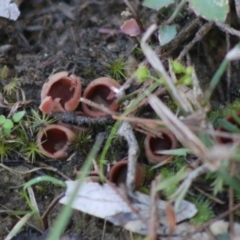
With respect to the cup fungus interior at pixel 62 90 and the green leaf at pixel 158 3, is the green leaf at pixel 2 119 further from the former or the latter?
the green leaf at pixel 158 3

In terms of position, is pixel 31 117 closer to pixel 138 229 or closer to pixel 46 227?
pixel 46 227

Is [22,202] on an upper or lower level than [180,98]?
lower

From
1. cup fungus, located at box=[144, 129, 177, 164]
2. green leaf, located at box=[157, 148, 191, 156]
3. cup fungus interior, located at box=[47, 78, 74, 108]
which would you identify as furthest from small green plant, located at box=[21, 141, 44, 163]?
green leaf, located at box=[157, 148, 191, 156]

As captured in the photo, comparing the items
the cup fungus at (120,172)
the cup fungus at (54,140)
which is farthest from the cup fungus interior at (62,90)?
the cup fungus at (120,172)

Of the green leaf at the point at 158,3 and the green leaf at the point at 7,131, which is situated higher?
the green leaf at the point at 158,3

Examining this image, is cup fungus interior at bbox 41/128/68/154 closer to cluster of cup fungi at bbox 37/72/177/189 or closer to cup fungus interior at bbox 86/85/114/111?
cluster of cup fungi at bbox 37/72/177/189

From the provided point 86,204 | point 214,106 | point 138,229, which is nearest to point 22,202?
point 86,204

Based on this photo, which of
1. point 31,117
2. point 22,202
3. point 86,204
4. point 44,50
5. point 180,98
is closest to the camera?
point 180,98
